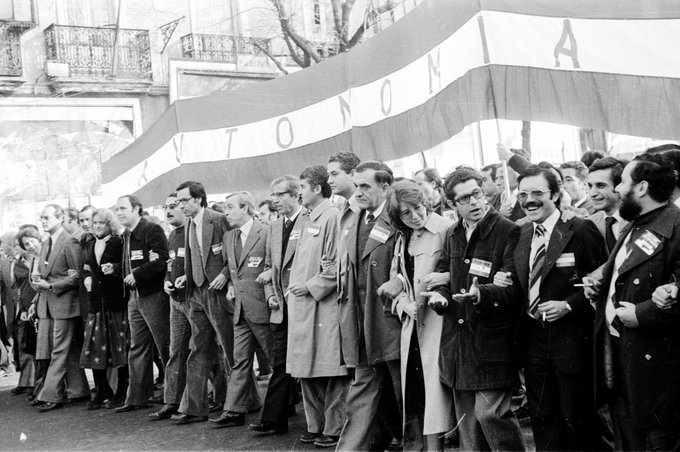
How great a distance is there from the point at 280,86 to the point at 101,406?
3980mm

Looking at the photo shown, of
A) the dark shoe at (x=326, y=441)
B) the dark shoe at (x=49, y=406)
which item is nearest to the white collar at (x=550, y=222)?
the dark shoe at (x=326, y=441)

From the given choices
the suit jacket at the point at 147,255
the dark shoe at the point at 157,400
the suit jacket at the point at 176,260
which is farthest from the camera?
the dark shoe at the point at 157,400

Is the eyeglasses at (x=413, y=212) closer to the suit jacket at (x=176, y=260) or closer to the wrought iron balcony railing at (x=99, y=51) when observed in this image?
the suit jacket at (x=176, y=260)

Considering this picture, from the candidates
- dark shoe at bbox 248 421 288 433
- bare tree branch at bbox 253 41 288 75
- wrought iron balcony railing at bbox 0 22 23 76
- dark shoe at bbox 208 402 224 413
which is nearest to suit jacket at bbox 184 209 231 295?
dark shoe at bbox 208 402 224 413

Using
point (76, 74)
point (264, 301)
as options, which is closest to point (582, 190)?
point (264, 301)

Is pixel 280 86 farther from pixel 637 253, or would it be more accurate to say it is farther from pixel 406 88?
pixel 637 253

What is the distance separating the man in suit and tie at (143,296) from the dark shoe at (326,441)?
284 cm

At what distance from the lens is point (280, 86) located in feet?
34.4

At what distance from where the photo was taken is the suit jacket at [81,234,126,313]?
10758 mm

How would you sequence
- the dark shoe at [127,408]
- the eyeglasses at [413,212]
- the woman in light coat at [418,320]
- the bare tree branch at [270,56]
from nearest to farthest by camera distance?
the woman in light coat at [418,320]
the eyeglasses at [413,212]
the dark shoe at [127,408]
the bare tree branch at [270,56]

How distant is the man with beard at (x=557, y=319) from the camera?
5777 mm

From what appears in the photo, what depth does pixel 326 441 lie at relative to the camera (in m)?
7.84

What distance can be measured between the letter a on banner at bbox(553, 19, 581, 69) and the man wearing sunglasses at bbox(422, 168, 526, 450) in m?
1.63

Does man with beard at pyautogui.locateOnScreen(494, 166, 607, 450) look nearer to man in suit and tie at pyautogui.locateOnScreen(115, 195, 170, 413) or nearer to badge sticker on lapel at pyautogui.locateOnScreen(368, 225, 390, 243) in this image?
badge sticker on lapel at pyautogui.locateOnScreen(368, 225, 390, 243)
